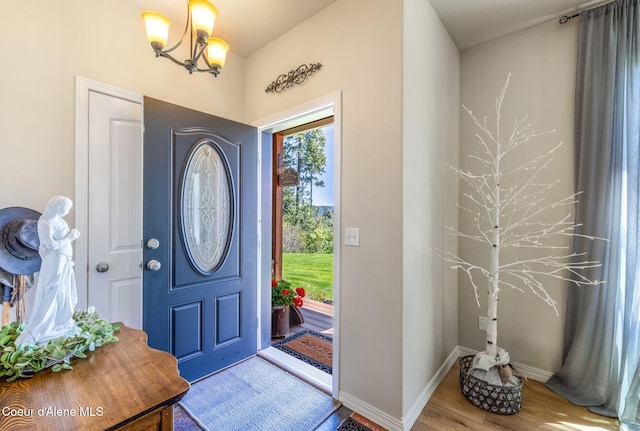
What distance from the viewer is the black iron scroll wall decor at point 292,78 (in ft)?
7.03

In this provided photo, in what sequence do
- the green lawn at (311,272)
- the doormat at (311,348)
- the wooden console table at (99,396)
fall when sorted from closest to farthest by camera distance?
the wooden console table at (99,396), the doormat at (311,348), the green lawn at (311,272)

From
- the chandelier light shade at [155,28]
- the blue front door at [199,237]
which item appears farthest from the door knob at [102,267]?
the chandelier light shade at [155,28]

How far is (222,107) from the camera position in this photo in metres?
2.57

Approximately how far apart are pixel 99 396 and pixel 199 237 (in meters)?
1.44

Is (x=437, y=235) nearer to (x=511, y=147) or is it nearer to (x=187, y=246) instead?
(x=511, y=147)

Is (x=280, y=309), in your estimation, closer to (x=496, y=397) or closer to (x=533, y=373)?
(x=496, y=397)

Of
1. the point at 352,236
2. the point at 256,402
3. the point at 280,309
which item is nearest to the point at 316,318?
the point at 280,309

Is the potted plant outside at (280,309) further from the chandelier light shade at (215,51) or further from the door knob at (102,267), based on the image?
the chandelier light shade at (215,51)

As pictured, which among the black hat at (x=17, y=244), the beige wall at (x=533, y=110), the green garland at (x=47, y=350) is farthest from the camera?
the beige wall at (x=533, y=110)

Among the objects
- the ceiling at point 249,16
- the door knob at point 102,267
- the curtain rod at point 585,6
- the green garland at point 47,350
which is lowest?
the green garland at point 47,350

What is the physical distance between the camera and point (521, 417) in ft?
5.89

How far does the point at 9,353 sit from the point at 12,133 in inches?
51.9

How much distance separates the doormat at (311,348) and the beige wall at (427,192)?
86 centimetres

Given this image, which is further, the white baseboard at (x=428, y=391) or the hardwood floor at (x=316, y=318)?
the hardwood floor at (x=316, y=318)
